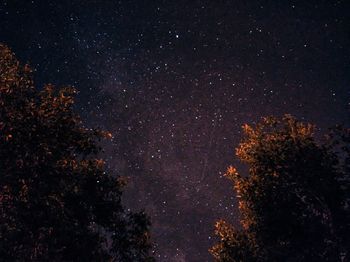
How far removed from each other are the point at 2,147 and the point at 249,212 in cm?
1284

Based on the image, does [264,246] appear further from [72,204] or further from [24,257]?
[24,257]

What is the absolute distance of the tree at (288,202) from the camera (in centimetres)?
1853

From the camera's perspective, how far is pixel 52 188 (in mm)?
14531

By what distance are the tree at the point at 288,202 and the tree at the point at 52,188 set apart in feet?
18.8

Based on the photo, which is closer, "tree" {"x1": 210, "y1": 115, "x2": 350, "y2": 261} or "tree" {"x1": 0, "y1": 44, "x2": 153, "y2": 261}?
"tree" {"x1": 0, "y1": 44, "x2": 153, "y2": 261}

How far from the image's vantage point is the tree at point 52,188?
44.0ft

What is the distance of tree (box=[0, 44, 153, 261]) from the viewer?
44.0 feet

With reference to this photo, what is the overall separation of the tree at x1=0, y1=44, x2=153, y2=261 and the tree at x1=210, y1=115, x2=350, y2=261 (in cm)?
574

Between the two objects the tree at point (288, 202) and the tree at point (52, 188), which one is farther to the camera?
the tree at point (288, 202)

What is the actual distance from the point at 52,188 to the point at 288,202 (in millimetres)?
11542

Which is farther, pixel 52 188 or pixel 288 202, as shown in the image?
pixel 288 202

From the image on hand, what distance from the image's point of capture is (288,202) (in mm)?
19531

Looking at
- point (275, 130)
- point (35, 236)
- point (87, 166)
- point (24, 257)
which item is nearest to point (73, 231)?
point (35, 236)

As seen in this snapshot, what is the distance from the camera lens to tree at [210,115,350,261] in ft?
60.8
